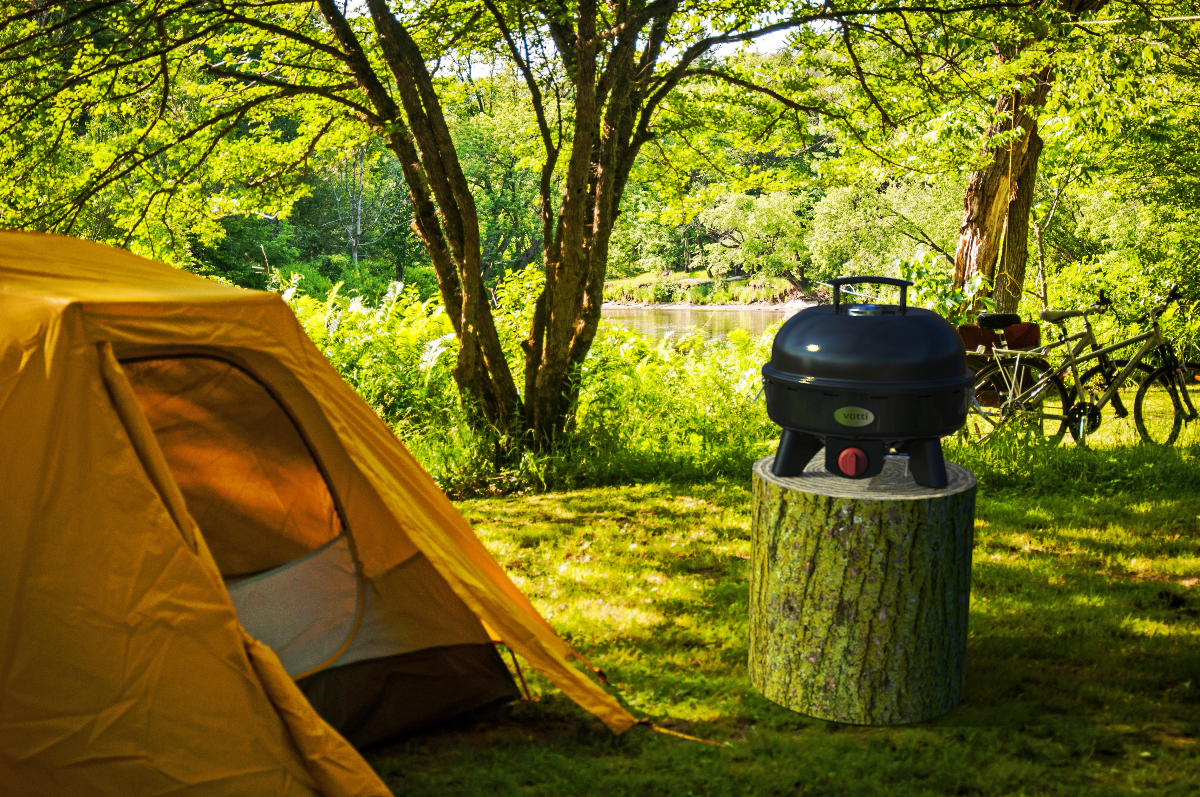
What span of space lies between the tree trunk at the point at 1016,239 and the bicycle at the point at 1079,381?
3.28 metres

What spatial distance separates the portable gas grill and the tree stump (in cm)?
14

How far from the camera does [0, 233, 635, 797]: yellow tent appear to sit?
91.4 inches

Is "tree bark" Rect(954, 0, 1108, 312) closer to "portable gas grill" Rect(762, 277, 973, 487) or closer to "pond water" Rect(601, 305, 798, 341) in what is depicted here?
"portable gas grill" Rect(762, 277, 973, 487)

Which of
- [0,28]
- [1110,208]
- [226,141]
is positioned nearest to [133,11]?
[0,28]

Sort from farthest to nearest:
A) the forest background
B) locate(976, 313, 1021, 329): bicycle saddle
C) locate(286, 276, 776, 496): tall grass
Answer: locate(976, 313, 1021, 329): bicycle saddle < locate(286, 276, 776, 496): tall grass < the forest background

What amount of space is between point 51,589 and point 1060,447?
6.68 m

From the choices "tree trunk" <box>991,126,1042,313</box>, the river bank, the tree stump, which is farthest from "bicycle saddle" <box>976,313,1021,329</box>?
the river bank

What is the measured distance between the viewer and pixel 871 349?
3018 millimetres

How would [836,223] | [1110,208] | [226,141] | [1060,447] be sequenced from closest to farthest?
Answer: [1060,447], [226,141], [1110,208], [836,223]

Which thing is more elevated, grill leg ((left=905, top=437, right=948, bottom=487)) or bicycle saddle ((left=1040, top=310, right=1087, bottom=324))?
bicycle saddle ((left=1040, top=310, right=1087, bottom=324))

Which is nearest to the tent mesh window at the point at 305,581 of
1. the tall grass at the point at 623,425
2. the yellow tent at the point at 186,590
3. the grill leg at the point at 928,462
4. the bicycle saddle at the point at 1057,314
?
the yellow tent at the point at 186,590

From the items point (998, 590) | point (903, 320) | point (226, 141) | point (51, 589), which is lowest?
point (998, 590)

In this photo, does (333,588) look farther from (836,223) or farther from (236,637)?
(836,223)

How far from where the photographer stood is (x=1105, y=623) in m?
4.12
